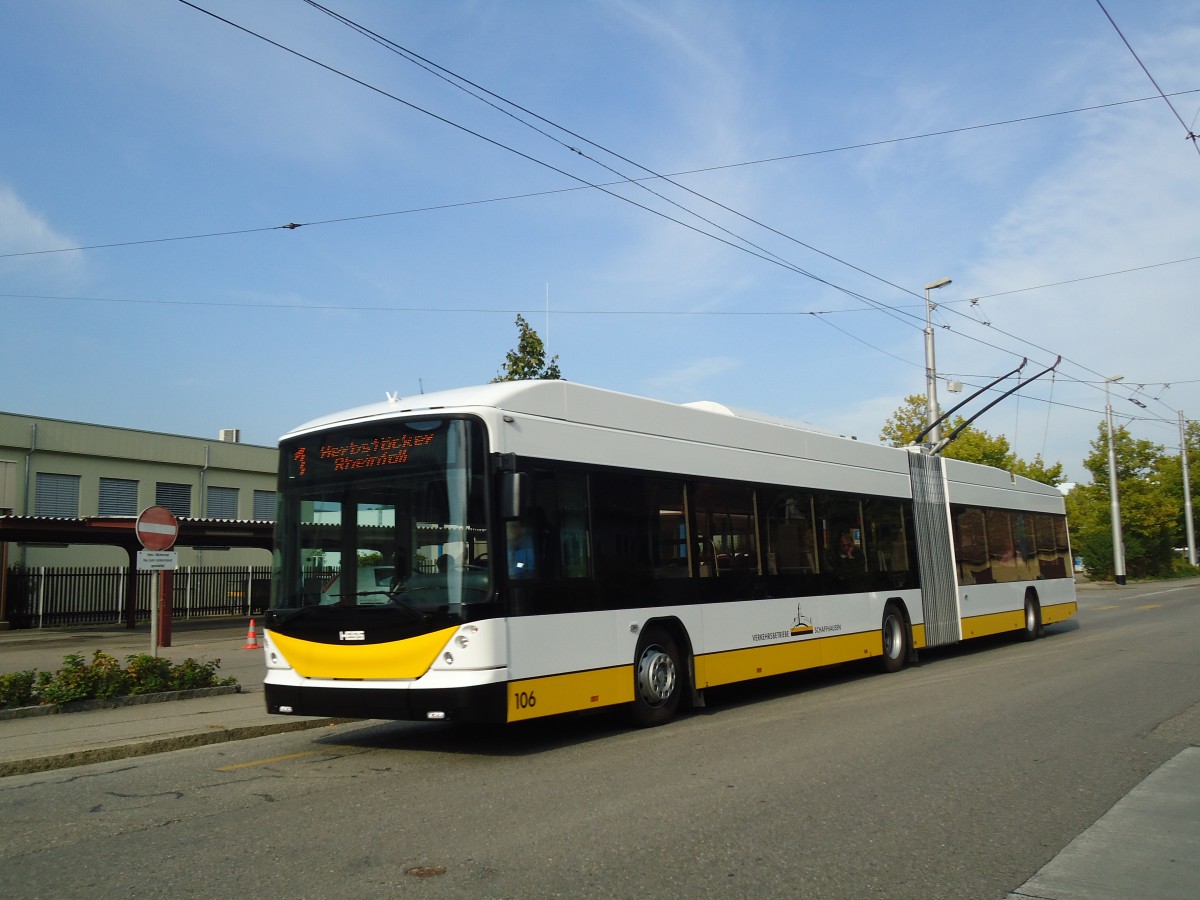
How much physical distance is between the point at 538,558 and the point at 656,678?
2.08m

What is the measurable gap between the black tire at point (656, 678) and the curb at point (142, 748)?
3.65m

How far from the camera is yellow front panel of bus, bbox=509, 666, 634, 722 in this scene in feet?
27.4

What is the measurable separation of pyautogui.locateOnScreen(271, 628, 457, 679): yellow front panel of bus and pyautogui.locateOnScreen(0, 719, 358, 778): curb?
4.82 ft

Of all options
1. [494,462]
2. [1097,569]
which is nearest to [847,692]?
[494,462]

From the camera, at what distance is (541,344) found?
875 inches

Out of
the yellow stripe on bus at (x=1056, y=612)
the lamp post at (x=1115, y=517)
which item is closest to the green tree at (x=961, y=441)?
the lamp post at (x=1115, y=517)

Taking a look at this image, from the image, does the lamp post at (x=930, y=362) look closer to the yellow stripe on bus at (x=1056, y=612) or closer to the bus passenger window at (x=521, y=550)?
the yellow stripe on bus at (x=1056, y=612)

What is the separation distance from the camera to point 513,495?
8.23 meters

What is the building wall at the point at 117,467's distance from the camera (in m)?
35.1

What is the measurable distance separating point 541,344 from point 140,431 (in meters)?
23.3

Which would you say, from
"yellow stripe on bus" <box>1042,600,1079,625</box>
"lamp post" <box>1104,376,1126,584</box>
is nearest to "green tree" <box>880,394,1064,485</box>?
"lamp post" <box>1104,376,1126,584</box>

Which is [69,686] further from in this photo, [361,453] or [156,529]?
[361,453]

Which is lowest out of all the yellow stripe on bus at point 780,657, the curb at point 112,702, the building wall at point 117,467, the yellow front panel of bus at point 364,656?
the curb at point 112,702

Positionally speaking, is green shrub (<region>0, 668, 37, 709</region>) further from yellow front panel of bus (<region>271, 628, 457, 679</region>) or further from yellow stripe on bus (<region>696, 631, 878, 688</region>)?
yellow stripe on bus (<region>696, 631, 878, 688</region>)
